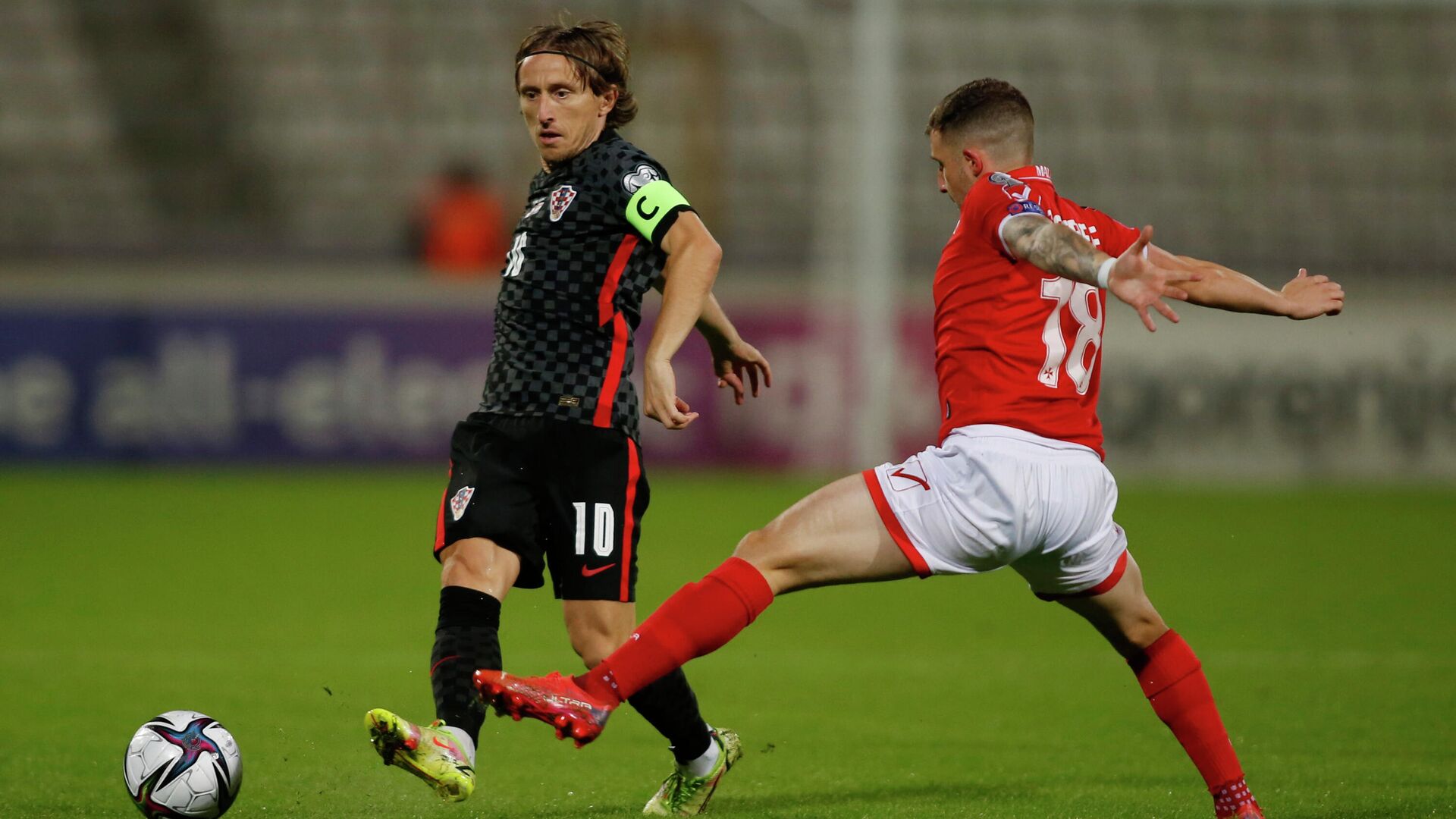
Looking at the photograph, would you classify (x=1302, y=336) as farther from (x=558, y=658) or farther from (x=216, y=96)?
(x=216, y=96)

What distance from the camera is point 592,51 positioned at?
4.73 m

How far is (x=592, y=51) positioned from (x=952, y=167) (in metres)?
0.94

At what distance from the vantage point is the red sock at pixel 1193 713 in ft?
14.8

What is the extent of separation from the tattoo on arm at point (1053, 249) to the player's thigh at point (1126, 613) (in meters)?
0.77

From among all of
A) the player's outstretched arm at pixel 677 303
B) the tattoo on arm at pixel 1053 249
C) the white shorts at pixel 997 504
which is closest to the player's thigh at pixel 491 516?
the player's outstretched arm at pixel 677 303

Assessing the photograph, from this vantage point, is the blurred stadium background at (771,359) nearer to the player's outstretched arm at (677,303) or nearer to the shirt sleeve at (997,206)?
the player's outstretched arm at (677,303)

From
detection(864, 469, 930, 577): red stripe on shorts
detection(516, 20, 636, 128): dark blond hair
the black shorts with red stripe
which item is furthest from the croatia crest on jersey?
detection(864, 469, 930, 577): red stripe on shorts

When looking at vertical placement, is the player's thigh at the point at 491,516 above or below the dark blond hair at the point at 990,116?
below

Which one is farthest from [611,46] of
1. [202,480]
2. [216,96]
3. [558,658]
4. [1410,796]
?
[216,96]

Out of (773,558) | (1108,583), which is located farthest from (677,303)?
(1108,583)

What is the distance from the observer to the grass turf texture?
5.03 m

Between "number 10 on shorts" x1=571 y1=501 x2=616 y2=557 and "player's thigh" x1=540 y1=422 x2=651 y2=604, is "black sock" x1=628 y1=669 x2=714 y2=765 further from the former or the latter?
"number 10 on shorts" x1=571 y1=501 x2=616 y2=557

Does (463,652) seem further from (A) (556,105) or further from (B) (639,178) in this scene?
(A) (556,105)

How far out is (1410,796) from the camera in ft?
16.1
